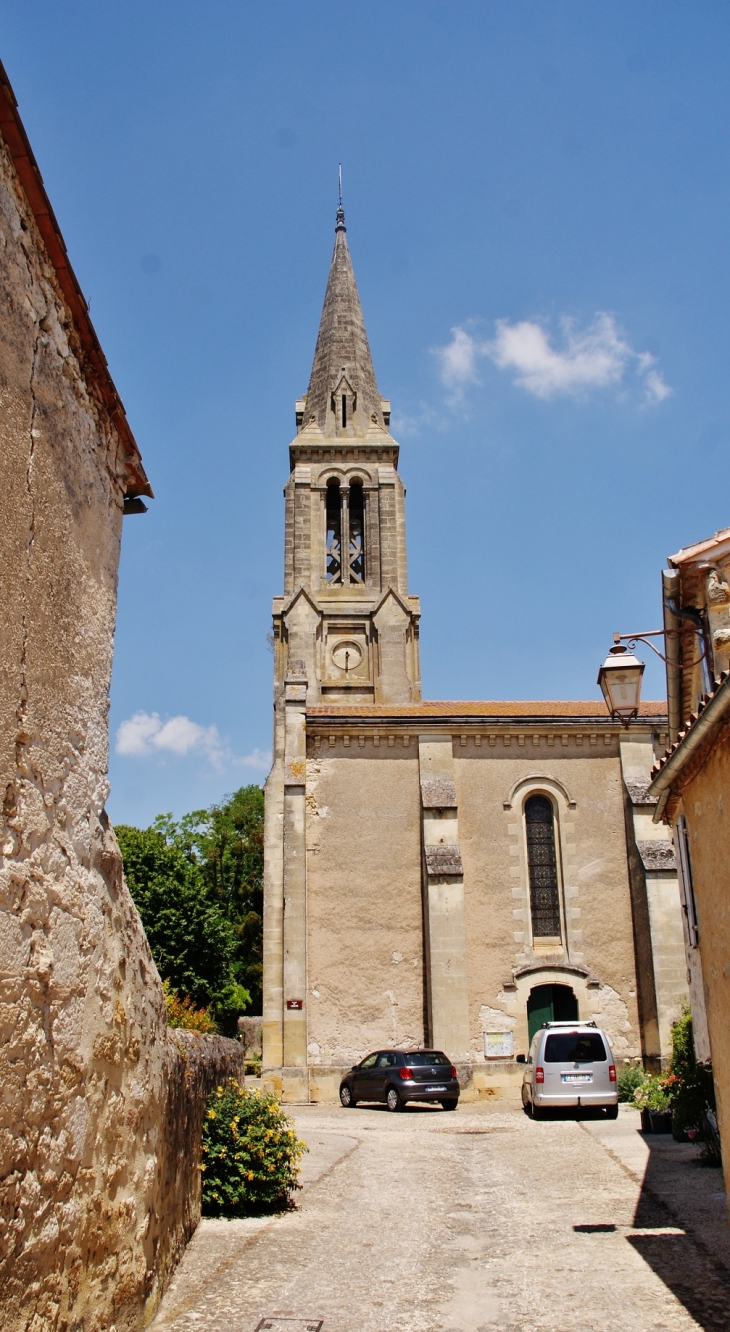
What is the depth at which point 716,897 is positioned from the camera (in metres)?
6.87

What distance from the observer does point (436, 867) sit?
21.2 meters

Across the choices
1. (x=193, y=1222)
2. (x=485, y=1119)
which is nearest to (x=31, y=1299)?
(x=193, y=1222)

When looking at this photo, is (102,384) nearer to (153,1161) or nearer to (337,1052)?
(153,1161)

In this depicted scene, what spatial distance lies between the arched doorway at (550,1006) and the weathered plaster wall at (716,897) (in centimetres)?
1461

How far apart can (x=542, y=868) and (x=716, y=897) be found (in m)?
15.8

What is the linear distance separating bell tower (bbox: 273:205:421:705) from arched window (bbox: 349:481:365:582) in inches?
1.5

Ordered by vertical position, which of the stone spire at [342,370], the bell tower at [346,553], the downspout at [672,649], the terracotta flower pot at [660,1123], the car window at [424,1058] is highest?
the stone spire at [342,370]

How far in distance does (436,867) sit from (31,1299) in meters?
17.6

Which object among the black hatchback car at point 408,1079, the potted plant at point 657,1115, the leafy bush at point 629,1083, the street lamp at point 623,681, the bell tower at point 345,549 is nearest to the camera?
the street lamp at point 623,681

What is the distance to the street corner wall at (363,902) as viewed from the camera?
20.7 m

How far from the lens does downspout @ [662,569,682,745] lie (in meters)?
9.19

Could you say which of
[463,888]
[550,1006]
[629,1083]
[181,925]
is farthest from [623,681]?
[181,925]

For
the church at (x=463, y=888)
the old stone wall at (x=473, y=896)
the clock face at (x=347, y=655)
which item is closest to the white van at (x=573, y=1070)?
the church at (x=463, y=888)

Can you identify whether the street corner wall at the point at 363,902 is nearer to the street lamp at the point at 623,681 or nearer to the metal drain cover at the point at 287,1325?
the street lamp at the point at 623,681
